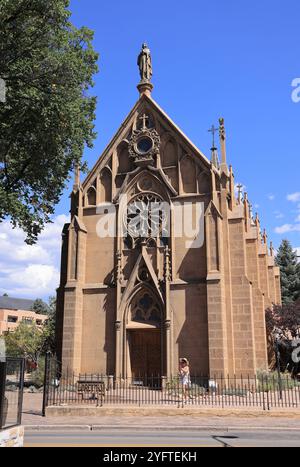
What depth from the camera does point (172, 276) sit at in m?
27.0

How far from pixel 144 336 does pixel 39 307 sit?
265 feet

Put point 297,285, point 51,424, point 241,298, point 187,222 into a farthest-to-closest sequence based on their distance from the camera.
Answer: point 297,285, point 187,222, point 241,298, point 51,424

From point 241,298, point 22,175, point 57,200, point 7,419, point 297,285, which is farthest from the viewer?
point 297,285

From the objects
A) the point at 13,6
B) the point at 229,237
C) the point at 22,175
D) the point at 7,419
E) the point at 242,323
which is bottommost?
the point at 7,419

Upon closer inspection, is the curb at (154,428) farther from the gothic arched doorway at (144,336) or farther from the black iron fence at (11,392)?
the gothic arched doorway at (144,336)

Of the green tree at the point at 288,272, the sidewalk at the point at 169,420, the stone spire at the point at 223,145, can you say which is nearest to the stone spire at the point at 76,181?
the stone spire at the point at 223,145

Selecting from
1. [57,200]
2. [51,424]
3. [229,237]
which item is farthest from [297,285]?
[51,424]

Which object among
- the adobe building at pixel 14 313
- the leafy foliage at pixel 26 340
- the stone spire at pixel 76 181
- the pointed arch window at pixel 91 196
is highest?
the stone spire at pixel 76 181

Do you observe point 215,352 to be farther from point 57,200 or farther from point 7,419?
point 7,419

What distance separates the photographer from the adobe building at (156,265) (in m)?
25.6

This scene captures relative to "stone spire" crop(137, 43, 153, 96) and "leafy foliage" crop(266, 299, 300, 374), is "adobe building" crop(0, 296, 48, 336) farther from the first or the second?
"stone spire" crop(137, 43, 153, 96)

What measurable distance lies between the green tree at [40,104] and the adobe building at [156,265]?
6268 mm

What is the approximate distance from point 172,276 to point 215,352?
194 inches

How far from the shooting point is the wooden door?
1055 inches
